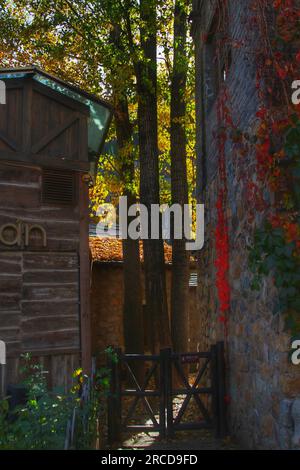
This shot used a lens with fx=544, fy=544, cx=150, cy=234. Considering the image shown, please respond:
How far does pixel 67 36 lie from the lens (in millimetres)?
12922

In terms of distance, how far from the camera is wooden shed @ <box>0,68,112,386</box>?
7555 millimetres

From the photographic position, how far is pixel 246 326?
22.3ft

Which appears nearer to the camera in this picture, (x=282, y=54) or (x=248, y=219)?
(x=282, y=54)

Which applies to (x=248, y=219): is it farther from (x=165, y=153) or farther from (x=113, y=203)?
(x=165, y=153)

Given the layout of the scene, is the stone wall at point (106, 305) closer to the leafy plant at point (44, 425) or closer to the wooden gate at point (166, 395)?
the wooden gate at point (166, 395)

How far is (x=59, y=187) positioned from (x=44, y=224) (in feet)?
1.98

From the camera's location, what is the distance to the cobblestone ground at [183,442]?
7.04 meters

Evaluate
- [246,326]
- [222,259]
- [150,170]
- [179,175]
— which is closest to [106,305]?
[179,175]

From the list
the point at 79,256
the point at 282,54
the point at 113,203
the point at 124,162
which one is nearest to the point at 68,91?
the point at 79,256

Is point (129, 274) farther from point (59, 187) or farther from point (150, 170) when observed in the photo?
point (59, 187)
